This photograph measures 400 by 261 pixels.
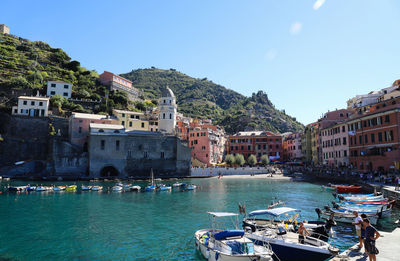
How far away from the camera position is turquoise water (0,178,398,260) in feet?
49.1

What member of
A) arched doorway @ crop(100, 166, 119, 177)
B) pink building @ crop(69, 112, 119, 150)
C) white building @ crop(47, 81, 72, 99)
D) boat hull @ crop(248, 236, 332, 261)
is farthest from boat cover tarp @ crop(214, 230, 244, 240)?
white building @ crop(47, 81, 72, 99)

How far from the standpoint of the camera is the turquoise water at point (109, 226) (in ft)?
49.1

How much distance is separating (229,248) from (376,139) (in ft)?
140

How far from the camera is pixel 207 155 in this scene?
7838 centimetres

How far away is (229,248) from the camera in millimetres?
12711

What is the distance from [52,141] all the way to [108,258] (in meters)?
52.2

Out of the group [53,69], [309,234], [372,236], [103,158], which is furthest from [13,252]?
[53,69]

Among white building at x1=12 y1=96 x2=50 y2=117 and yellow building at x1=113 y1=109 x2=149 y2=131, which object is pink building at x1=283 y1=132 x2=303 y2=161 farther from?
white building at x1=12 y1=96 x2=50 y2=117

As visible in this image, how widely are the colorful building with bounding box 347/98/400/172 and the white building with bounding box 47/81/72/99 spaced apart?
74830 millimetres

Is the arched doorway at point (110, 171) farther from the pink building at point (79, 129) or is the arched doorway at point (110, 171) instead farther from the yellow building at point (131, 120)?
the yellow building at point (131, 120)

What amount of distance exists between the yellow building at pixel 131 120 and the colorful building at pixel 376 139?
5021cm

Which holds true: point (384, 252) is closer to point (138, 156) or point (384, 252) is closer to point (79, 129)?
point (138, 156)

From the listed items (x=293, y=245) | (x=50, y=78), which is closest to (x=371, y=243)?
(x=293, y=245)

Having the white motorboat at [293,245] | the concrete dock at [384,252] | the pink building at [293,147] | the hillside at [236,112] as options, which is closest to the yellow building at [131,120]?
the pink building at [293,147]
